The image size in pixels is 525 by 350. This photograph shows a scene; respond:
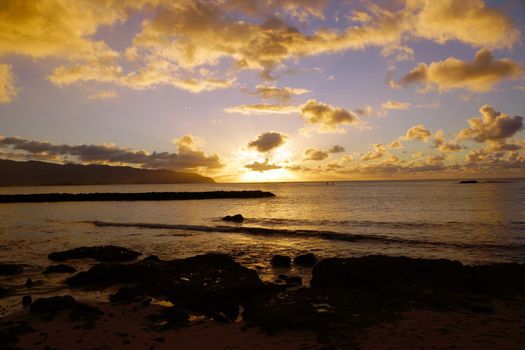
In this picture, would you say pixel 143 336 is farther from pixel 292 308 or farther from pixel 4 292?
pixel 4 292

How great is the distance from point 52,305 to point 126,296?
2711 mm

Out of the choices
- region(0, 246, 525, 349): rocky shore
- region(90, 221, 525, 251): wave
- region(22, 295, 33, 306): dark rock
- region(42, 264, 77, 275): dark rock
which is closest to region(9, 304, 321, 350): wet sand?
region(0, 246, 525, 349): rocky shore

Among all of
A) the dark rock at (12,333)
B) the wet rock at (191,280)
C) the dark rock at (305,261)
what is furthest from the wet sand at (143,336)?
the dark rock at (305,261)

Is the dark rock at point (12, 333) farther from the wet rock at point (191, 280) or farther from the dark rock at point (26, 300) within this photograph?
the wet rock at point (191, 280)

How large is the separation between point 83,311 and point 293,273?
1021 centimetres

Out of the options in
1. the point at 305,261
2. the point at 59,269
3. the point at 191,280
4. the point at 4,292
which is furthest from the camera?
the point at 305,261

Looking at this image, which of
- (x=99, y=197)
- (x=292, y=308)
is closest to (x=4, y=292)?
(x=292, y=308)

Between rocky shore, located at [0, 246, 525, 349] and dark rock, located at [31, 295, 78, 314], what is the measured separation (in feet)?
0.12

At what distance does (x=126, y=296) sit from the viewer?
14.6 metres

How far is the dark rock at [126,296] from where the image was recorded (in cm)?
1430

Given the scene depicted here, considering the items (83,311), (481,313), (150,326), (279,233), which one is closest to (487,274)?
(481,313)

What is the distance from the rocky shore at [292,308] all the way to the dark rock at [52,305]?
4 cm

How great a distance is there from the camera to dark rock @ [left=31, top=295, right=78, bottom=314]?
41.2ft

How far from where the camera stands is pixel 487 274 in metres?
16.4
